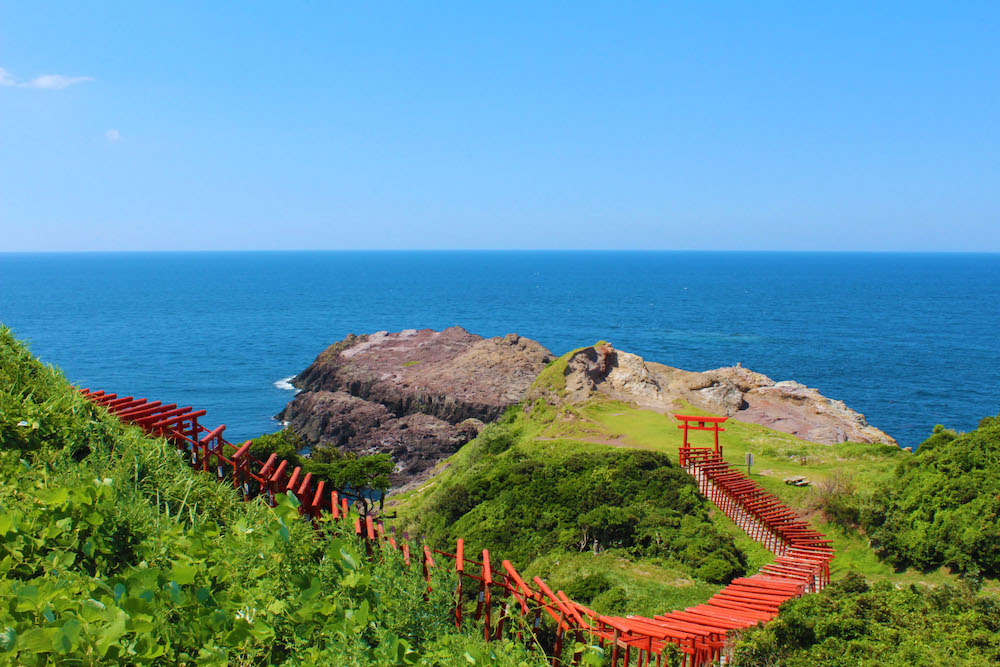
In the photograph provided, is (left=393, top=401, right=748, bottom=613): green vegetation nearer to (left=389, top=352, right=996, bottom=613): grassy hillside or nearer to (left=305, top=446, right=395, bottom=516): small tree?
(left=389, top=352, right=996, bottom=613): grassy hillside

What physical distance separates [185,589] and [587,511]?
53.1 ft

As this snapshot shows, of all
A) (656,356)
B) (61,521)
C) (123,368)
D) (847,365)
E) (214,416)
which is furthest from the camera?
(656,356)

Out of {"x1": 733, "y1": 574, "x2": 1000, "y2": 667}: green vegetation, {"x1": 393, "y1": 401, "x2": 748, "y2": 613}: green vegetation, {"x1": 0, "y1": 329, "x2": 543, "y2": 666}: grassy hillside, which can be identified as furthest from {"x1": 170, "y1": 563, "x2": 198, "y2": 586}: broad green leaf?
{"x1": 393, "y1": 401, "x2": 748, "y2": 613}: green vegetation

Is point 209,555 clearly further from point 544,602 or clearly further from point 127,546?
point 544,602

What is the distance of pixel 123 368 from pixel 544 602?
252 ft

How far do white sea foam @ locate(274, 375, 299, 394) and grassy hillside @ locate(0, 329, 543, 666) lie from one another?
62922 mm

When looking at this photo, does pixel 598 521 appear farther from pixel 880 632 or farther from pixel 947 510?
pixel 880 632

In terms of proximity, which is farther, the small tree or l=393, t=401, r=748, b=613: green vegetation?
the small tree

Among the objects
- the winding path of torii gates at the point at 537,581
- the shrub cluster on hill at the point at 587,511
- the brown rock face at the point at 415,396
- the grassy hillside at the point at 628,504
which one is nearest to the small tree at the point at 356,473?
the grassy hillside at the point at 628,504

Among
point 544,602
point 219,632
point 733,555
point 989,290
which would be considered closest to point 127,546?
point 219,632

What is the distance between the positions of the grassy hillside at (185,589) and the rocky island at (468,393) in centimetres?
2940

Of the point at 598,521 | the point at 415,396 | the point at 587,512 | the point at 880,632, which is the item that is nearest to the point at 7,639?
the point at 880,632

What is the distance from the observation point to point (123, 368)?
73.3 meters

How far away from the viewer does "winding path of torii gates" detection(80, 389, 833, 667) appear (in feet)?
26.6
